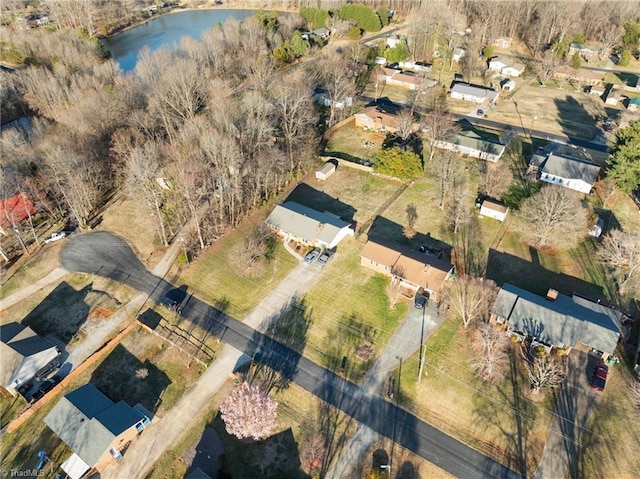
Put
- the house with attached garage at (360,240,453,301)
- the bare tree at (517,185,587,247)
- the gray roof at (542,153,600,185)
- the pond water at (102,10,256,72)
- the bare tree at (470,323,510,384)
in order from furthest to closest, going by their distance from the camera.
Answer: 1. the pond water at (102,10,256,72)
2. the gray roof at (542,153,600,185)
3. the bare tree at (517,185,587,247)
4. the house with attached garage at (360,240,453,301)
5. the bare tree at (470,323,510,384)

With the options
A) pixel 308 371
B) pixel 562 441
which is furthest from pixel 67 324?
pixel 562 441

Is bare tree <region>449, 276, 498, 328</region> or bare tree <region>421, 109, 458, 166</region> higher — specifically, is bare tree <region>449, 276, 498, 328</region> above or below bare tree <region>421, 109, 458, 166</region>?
below

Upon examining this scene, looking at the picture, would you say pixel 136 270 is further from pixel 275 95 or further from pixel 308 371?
pixel 275 95

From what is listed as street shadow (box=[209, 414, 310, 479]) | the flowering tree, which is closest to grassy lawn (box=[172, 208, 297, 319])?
the flowering tree

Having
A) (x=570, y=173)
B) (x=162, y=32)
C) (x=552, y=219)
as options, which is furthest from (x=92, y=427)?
(x=162, y=32)

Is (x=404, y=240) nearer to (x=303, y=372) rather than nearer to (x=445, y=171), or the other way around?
(x=445, y=171)

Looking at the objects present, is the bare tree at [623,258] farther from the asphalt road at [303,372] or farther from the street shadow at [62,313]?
the street shadow at [62,313]

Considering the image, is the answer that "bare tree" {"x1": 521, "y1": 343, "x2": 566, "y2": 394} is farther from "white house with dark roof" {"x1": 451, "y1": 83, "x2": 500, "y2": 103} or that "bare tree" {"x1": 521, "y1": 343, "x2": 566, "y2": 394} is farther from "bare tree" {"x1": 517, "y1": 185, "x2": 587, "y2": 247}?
"white house with dark roof" {"x1": 451, "y1": 83, "x2": 500, "y2": 103}
